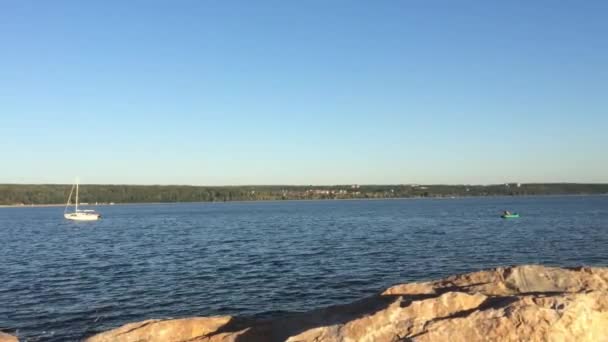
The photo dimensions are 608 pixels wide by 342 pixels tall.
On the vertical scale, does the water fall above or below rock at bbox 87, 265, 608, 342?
below

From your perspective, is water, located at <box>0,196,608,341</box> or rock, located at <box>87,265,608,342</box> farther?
water, located at <box>0,196,608,341</box>

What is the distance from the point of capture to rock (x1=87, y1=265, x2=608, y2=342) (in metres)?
9.67

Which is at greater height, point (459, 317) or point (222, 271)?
point (459, 317)

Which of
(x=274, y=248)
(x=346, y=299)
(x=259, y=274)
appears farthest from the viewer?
(x=274, y=248)

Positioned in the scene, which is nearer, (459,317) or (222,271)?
(459,317)

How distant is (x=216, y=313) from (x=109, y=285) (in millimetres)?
11383

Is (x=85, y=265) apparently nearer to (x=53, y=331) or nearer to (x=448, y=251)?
(x=53, y=331)

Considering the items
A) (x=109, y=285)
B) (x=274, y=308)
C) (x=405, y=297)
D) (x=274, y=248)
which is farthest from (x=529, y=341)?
(x=274, y=248)

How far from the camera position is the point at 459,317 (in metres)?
10.1

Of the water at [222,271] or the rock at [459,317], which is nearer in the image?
the rock at [459,317]

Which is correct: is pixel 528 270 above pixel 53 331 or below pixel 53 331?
above

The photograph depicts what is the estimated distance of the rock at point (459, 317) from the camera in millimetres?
9672

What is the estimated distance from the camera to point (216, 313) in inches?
958

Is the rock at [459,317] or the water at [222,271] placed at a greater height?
the rock at [459,317]
